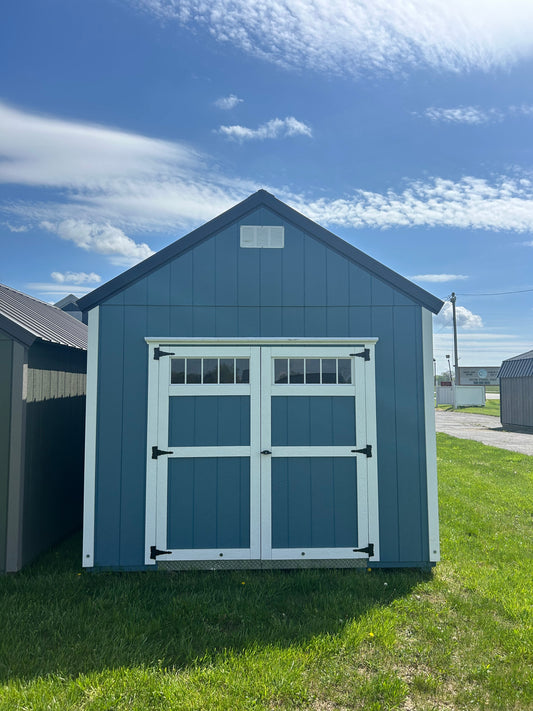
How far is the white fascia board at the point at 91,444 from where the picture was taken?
507cm

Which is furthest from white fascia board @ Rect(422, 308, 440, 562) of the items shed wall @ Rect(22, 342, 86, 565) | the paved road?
the paved road

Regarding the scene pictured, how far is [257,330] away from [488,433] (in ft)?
57.6

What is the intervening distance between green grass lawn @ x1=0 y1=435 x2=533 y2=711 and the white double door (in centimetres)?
39

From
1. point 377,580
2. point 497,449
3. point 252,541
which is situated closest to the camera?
point 377,580

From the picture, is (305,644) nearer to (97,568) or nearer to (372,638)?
(372,638)

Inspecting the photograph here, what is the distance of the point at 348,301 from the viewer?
17.9 ft

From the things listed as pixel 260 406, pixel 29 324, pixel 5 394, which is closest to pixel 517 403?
pixel 260 406

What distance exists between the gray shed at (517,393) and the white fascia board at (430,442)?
18.1 m

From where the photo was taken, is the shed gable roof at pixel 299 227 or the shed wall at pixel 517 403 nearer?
the shed gable roof at pixel 299 227

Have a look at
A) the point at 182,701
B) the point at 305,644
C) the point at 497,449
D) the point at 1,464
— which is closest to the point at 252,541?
the point at 305,644

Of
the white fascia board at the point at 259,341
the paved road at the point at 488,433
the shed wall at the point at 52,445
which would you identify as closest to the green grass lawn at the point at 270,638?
the shed wall at the point at 52,445

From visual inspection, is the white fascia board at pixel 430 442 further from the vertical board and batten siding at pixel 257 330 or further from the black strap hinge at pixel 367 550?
the black strap hinge at pixel 367 550

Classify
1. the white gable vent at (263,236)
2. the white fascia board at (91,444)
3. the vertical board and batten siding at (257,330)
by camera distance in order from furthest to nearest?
1. the white gable vent at (263,236)
2. the vertical board and batten siding at (257,330)
3. the white fascia board at (91,444)

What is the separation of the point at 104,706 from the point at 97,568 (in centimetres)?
226
